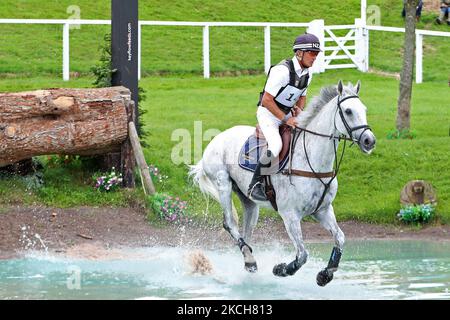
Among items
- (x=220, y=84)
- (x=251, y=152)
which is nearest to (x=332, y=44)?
(x=220, y=84)

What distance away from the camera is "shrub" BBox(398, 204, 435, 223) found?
55.7ft

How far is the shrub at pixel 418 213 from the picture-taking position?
16969 millimetres

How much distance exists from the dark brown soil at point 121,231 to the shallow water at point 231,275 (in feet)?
1.27

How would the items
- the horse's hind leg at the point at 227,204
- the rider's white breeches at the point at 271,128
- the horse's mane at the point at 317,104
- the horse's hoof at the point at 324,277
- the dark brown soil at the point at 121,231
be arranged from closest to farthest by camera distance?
the horse's hoof at the point at 324,277 → the horse's mane at the point at 317,104 → the rider's white breeches at the point at 271,128 → the horse's hind leg at the point at 227,204 → the dark brown soil at the point at 121,231

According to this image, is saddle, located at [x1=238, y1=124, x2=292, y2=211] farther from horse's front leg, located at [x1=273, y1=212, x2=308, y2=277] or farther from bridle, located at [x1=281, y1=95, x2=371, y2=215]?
horse's front leg, located at [x1=273, y1=212, x2=308, y2=277]

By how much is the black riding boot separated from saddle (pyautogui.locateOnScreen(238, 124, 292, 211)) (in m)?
0.08

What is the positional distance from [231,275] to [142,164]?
334 centimetres

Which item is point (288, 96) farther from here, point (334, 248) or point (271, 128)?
point (334, 248)

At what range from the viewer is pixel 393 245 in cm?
1616

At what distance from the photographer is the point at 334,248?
505 inches

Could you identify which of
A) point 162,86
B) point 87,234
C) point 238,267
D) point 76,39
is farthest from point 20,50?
point 238,267

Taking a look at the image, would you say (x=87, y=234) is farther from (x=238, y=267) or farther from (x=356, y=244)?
(x=356, y=244)

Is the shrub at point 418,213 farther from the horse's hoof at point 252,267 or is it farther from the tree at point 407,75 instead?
the horse's hoof at point 252,267

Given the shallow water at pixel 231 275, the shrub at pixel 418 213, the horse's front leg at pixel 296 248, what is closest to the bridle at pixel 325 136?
the horse's front leg at pixel 296 248
